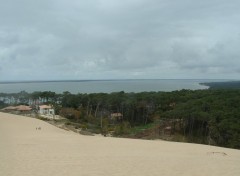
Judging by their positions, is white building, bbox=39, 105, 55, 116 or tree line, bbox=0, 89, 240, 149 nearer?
tree line, bbox=0, 89, 240, 149

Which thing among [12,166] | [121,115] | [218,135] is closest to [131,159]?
[12,166]

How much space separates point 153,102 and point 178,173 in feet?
133

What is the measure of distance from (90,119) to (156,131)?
42.0 ft

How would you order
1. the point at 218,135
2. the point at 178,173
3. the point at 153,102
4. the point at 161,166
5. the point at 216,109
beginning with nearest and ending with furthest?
the point at 178,173, the point at 161,166, the point at 218,135, the point at 216,109, the point at 153,102

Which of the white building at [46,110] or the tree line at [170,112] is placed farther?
the white building at [46,110]

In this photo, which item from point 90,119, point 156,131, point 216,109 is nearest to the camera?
point 216,109

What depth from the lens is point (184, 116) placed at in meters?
35.6

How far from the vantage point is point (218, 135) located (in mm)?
29312

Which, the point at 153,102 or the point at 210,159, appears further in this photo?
the point at 153,102

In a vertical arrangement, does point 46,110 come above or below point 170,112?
below

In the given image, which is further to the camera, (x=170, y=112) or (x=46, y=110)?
(x=46, y=110)

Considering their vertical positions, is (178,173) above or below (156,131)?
above

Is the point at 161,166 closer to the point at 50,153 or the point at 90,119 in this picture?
the point at 50,153

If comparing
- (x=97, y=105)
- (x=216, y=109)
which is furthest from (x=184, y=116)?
(x=97, y=105)
